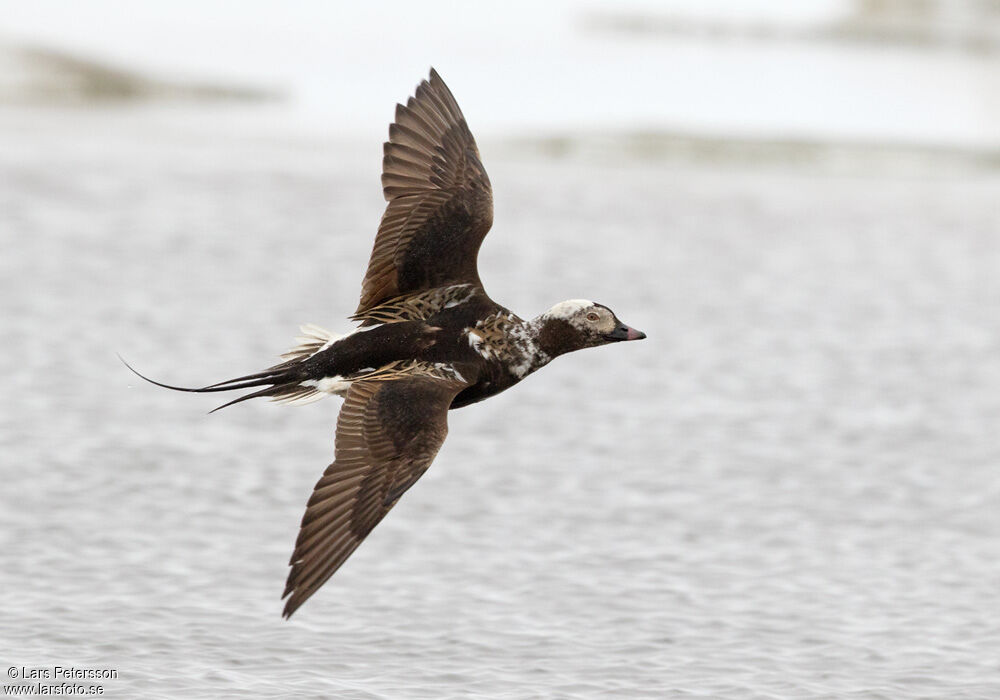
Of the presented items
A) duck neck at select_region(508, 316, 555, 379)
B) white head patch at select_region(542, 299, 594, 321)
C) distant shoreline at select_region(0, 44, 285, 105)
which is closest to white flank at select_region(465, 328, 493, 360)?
duck neck at select_region(508, 316, 555, 379)

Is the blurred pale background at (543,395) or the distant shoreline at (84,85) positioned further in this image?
the distant shoreline at (84,85)

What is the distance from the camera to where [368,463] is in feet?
24.0

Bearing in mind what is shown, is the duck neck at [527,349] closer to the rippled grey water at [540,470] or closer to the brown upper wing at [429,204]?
the brown upper wing at [429,204]

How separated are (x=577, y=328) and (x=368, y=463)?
147 centimetres

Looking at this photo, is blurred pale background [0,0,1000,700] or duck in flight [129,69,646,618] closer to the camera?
duck in flight [129,69,646,618]

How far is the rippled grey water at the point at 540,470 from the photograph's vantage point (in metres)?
8.67

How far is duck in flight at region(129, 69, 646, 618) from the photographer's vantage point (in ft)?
23.8

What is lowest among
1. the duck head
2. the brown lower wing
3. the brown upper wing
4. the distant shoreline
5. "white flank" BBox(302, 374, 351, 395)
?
the brown lower wing

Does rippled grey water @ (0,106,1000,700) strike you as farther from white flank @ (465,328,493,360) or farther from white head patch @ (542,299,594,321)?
white head patch @ (542,299,594,321)

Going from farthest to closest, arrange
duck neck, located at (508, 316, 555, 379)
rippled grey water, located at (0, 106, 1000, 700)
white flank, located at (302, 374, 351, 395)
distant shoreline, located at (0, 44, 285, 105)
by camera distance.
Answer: distant shoreline, located at (0, 44, 285, 105) < rippled grey water, located at (0, 106, 1000, 700) < duck neck, located at (508, 316, 555, 379) < white flank, located at (302, 374, 351, 395)

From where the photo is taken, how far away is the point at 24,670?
25.9 feet

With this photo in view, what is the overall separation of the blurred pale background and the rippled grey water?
0.04 m

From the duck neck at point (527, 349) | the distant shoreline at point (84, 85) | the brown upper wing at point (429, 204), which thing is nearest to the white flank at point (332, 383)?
the brown upper wing at point (429, 204)

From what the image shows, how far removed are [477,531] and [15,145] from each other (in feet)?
49.1
